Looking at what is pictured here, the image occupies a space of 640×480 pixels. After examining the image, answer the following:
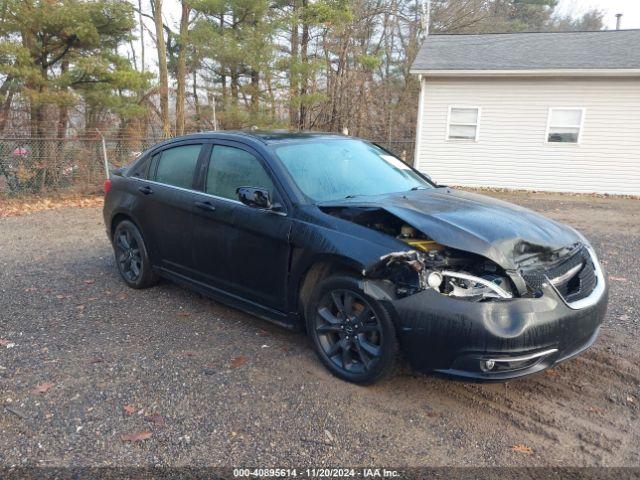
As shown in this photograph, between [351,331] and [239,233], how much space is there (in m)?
1.22

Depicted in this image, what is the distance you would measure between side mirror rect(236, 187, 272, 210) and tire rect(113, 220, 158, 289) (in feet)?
5.96

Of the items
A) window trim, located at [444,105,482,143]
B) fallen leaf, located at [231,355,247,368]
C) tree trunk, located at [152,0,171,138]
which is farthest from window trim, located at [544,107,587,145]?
fallen leaf, located at [231,355,247,368]

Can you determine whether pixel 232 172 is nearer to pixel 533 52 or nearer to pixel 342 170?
pixel 342 170

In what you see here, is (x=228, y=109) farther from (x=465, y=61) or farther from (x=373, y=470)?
(x=373, y=470)

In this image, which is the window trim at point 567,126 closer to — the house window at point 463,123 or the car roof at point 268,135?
the house window at point 463,123

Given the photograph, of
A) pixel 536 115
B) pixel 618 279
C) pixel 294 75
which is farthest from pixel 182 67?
pixel 618 279

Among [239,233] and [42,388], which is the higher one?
[239,233]

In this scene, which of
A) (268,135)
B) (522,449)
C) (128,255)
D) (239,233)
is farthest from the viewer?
(128,255)

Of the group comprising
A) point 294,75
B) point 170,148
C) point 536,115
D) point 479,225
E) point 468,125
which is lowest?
point 479,225

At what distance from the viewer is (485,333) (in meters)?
2.69

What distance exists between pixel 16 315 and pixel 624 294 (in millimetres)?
5921

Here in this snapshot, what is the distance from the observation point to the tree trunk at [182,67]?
15.6 meters

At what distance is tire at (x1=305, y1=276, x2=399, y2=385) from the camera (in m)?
2.98

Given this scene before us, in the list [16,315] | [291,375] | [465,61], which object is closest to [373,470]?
[291,375]
